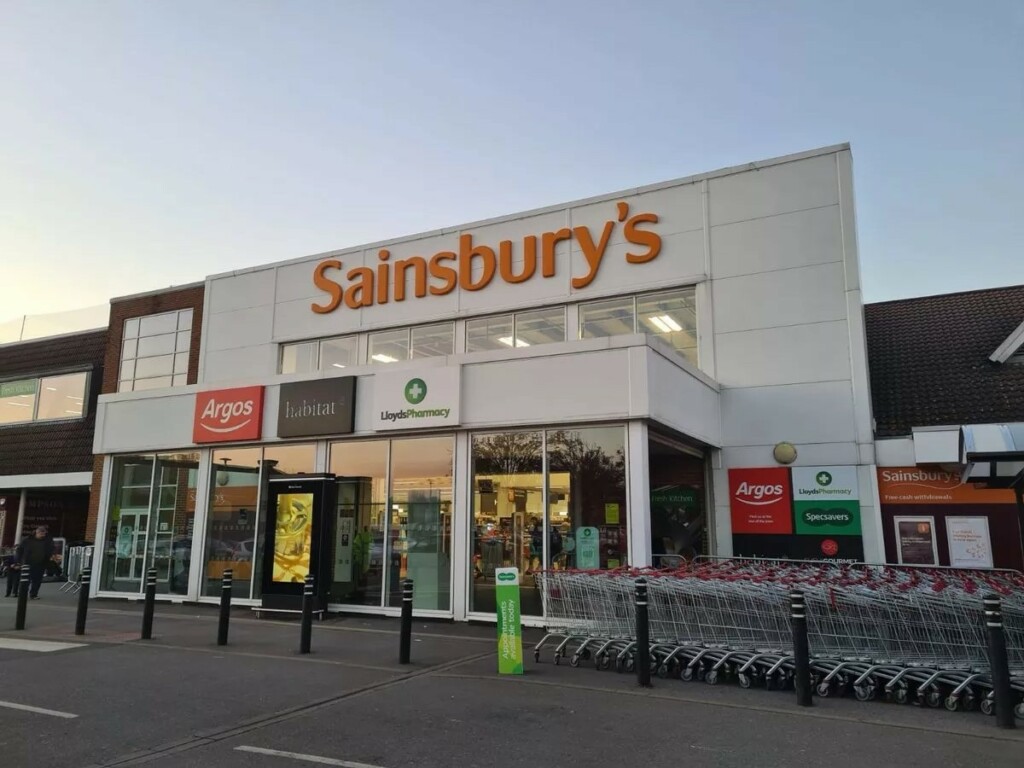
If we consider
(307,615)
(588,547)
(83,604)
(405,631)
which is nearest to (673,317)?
(588,547)

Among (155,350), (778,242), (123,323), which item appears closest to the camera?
(778,242)

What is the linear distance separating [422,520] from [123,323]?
1417 centimetres

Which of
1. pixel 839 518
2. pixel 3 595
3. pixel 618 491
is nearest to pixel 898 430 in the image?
pixel 839 518

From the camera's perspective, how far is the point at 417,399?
45.6 ft

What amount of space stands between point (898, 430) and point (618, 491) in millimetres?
6097

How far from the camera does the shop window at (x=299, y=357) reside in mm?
19172

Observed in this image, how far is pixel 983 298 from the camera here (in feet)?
59.1

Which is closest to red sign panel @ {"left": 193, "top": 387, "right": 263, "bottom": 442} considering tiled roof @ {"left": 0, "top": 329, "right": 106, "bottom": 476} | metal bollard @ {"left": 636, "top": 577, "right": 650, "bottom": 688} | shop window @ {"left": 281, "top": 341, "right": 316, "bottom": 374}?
shop window @ {"left": 281, "top": 341, "right": 316, "bottom": 374}

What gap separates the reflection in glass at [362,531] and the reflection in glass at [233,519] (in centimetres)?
262

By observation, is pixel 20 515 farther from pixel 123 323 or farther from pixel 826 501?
pixel 826 501

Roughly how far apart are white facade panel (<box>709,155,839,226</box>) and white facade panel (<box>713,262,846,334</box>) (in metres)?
1.28

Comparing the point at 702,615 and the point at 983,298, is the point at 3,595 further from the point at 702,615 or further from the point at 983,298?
the point at 983,298

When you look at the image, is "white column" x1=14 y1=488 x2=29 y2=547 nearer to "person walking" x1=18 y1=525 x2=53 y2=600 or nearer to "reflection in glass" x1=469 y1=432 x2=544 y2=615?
"person walking" x1=18 y1=525 x2=53 y2=600

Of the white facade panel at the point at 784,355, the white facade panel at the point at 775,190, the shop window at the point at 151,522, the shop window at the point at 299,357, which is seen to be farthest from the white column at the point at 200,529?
the white facade panel at the point at 775,190
